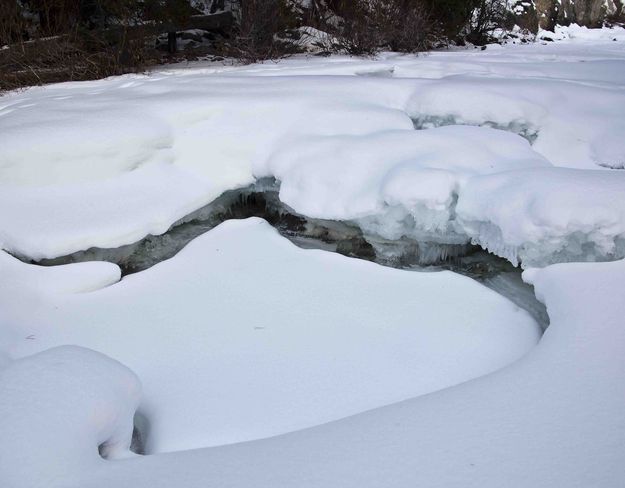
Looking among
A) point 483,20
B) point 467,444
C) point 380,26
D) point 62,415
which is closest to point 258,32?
point 380,26

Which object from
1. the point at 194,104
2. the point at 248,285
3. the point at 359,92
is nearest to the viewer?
the point at 248,285

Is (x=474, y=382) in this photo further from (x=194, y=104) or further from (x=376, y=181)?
(x=194, y=104)

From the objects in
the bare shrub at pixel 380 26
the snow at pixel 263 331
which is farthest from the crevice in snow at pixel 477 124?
the bare shrub at pixel 380 26

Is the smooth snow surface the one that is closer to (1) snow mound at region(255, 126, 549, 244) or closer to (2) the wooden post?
(1) snow mound at region(255, 126, 549, 244)

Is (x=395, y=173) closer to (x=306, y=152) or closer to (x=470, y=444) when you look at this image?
(x=306, y=152)

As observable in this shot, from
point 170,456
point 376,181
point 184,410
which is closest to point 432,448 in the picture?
point 170,456

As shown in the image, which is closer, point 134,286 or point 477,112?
point 134,286

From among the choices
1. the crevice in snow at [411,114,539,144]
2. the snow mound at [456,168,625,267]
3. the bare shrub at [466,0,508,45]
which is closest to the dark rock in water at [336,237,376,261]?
the snow mound at [456,168,625,267]

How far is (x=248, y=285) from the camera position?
2377 mm

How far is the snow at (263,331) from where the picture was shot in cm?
174

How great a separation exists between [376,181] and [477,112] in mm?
1021

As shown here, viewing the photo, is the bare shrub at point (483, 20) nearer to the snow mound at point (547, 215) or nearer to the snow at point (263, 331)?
the snow mound at point (547, 215)

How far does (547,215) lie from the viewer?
7.65 ft

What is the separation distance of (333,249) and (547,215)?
1.02 meters
